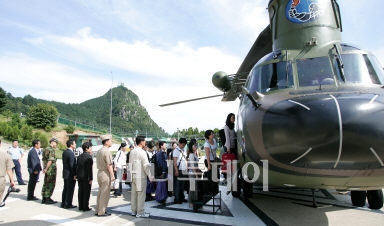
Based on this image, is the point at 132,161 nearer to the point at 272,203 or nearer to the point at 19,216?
the point at 19,216

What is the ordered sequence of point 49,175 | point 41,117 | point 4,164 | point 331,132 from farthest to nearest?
point 41,117 < point 49,175 < point 4,164 < point 331,132

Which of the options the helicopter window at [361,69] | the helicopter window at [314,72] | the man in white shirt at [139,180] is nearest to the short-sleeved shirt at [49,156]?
the man in white shirt at [139,180]

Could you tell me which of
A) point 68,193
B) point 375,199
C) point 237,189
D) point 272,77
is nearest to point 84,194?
point 68,193

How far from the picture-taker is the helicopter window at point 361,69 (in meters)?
4.22

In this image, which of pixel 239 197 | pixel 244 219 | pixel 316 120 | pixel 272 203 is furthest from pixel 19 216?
pixel 316 120

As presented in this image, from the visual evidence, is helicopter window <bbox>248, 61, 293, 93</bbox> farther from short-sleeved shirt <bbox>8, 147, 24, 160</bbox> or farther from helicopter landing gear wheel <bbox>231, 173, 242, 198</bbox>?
short-sleeved shirt <bbox>8, 147, 24, 160</bbox>

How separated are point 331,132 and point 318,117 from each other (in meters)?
0.21

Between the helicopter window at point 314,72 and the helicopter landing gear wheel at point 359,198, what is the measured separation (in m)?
3.75

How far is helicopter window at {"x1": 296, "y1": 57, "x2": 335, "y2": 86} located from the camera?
433 cm

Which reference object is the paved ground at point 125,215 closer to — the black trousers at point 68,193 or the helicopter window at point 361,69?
the black trousers at point 68,193

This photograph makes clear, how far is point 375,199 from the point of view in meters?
6.21

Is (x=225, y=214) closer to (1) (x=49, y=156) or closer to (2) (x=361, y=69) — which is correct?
(2) (x=361, y=69)

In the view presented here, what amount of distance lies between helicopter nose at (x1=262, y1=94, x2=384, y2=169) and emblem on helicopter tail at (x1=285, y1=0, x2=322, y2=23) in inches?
119

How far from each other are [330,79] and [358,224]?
3.04 m
